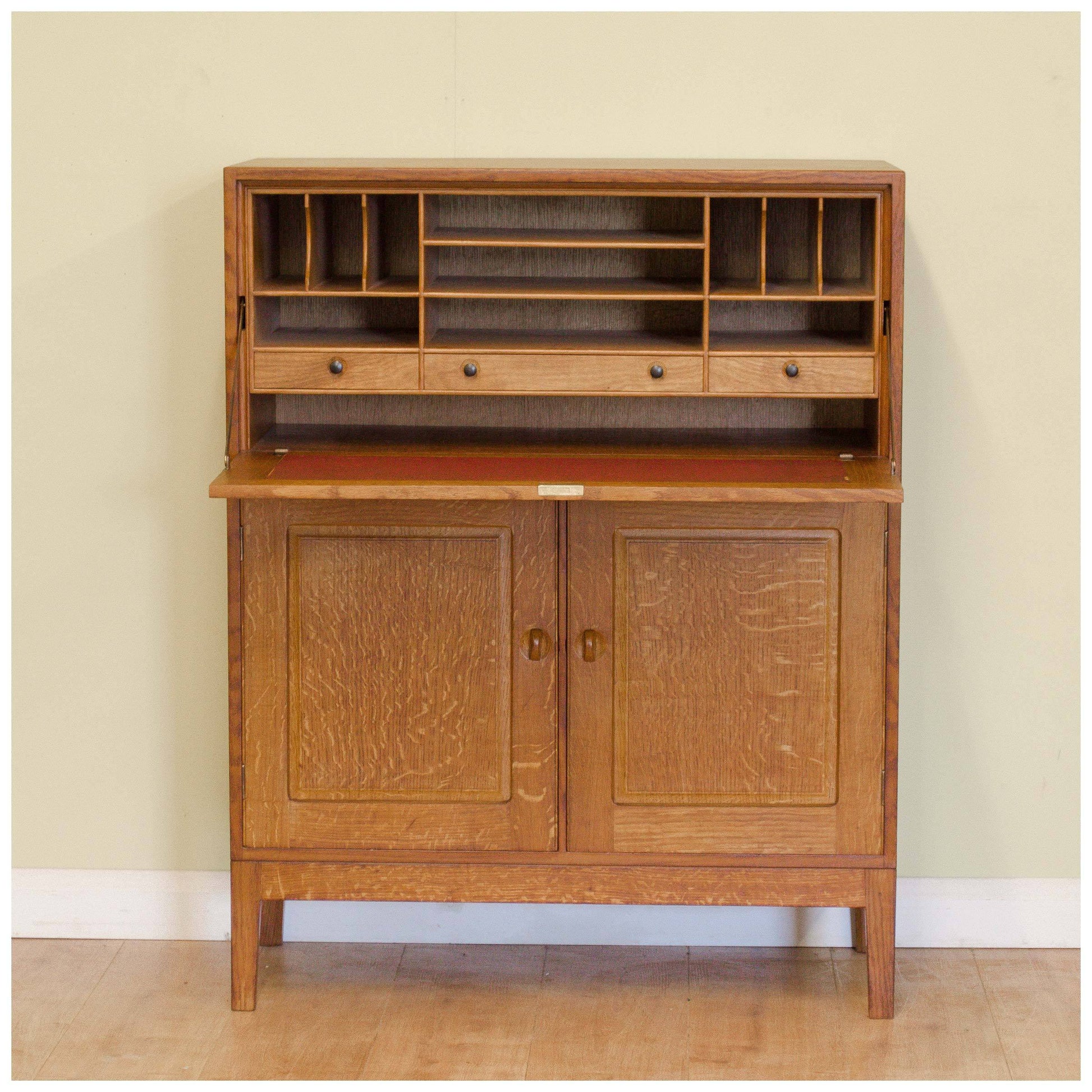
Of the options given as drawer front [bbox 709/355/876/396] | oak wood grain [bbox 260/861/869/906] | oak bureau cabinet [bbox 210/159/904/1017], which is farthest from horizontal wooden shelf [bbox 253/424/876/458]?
oak wood grain [bbox 260/861/869/906]

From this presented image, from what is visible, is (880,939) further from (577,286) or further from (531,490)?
(577,286)

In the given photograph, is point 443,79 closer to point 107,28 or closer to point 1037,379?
point 107,28

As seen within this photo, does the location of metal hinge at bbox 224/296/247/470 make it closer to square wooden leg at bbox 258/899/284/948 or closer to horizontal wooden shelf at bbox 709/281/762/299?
horizontal wooden shelf at bbox 709/281/762/299

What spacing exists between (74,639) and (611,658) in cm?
140

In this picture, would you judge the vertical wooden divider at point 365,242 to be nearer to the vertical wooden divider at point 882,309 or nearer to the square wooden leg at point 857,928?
the vertical wooden divider at point 882,309

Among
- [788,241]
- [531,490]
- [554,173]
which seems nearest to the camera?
[531,490]

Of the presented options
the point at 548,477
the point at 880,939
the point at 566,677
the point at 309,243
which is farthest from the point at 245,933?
the point at 309,243

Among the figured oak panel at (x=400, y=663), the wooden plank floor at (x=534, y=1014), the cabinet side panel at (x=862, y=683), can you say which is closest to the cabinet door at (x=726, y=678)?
the cabinet side panel at (x=862, y=683)

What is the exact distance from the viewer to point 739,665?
3195 mm

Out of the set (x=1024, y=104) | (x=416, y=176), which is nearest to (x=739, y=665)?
(x=416, y=176)

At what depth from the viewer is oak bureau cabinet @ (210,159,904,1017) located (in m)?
3.15

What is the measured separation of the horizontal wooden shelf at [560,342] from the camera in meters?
3.19

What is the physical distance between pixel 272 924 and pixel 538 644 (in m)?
1.13

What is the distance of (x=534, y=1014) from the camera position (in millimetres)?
3383
